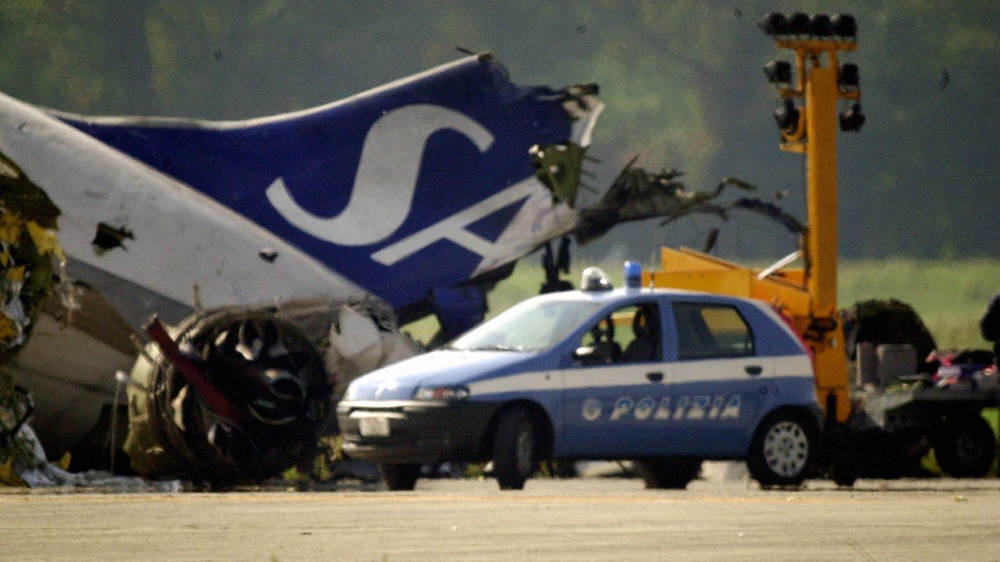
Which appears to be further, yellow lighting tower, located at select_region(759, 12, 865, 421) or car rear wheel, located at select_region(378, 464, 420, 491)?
yellow lighting tower, located at select_region(759, 12, 865, 421)

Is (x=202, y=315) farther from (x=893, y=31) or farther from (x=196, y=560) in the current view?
(x=893, y=31)

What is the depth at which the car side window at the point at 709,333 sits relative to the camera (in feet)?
51.9

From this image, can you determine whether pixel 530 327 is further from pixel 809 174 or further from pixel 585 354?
pixel 809 174

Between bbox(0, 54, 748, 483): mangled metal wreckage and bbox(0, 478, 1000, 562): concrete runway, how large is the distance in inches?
168

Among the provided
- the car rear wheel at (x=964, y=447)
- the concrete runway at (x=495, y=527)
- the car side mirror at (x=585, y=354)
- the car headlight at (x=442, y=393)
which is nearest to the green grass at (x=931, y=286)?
the car rear wheel at (x=964, y=447)

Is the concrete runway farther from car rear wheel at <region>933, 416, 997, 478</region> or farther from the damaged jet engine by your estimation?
car rear wheel at <region>933, 416, 997, 478</region>

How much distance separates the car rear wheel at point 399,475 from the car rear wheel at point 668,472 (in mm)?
2004

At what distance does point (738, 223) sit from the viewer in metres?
21.2

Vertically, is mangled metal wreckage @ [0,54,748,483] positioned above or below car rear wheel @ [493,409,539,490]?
above

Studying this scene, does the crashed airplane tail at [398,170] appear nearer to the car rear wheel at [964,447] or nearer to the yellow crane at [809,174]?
the yellow crane at [809,174]

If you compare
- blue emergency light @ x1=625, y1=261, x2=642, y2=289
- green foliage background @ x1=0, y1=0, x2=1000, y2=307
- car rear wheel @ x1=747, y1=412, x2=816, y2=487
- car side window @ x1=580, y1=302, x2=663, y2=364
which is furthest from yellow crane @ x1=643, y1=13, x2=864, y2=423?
green foliage background @ x1=0, y1=0, x2=1000, y2=307

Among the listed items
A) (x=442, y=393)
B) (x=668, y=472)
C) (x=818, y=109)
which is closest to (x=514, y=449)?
(x=442, y=393)

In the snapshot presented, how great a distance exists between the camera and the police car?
14.7 meters

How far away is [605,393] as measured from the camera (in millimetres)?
15109
